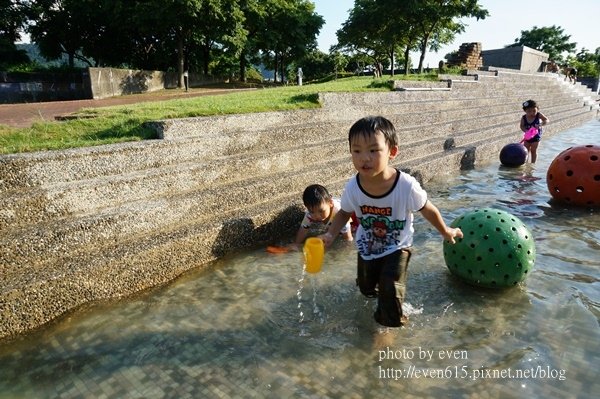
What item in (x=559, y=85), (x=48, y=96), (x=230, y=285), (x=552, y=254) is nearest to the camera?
(x=230, y=285)

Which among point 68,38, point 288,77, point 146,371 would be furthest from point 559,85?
point 288,77

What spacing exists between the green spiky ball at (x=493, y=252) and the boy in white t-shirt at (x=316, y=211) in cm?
135

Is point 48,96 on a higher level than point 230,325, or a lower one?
higher

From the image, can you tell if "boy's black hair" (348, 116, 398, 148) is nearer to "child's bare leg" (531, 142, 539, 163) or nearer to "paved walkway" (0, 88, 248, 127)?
"paved walkway" (0, 88, 248, 127)

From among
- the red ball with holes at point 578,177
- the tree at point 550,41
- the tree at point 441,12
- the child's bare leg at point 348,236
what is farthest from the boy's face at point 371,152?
the tree at point 550,41

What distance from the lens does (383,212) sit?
10.0 feet

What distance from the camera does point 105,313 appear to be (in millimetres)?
3488

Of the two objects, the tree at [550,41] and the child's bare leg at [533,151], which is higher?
the tree at [550,41]

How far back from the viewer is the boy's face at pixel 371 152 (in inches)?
106

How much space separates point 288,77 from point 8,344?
6586 centimetres

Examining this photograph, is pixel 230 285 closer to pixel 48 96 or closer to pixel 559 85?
pixel 48 96

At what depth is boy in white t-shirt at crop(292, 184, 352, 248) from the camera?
4812 mm

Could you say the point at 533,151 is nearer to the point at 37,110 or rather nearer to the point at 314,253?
the point at 314,253

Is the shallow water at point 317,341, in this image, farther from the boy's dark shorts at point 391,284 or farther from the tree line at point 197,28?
the tree line at point 197,28
